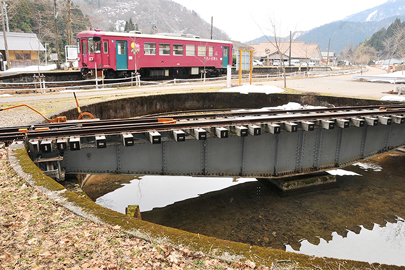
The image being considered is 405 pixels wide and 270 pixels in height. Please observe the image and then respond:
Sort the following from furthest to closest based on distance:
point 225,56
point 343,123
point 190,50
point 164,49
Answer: point 225,56 < point 190,50 < point 164,49 < point 343,123

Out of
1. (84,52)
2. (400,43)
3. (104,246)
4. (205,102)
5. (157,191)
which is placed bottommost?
(157,191)

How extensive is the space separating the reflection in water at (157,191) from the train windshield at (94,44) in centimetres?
1595

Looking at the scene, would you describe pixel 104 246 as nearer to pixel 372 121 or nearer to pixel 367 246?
pixel 367 246

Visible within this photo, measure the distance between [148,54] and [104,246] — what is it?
80.4 feet

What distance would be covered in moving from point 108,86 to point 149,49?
5124mm

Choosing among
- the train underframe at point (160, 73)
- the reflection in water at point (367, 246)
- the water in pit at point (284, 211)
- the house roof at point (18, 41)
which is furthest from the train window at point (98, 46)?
the house roof at point (18, 41)

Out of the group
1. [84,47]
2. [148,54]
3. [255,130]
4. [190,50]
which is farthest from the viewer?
[190,50]

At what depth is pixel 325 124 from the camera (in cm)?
948

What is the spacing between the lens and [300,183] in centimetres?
1045

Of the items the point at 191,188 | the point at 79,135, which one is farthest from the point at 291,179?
the point at 79,135

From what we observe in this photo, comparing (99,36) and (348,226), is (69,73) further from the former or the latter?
(348,226)

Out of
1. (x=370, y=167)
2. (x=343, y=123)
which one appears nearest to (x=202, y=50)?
(x=370, y=167)

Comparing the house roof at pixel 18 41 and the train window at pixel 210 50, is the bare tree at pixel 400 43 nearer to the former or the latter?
the train window at pixel 210 50

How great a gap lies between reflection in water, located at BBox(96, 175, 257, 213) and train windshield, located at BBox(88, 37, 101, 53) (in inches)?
628
